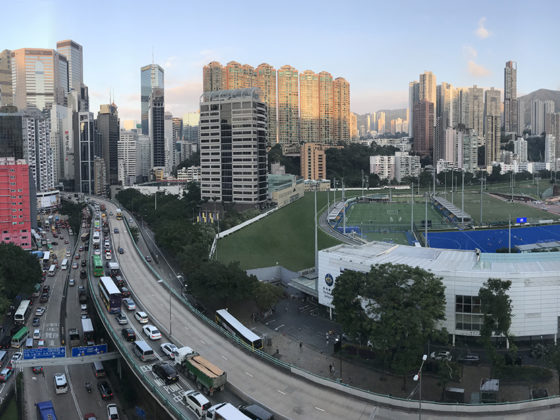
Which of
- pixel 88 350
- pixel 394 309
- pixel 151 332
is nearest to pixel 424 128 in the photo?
pixel 394 309

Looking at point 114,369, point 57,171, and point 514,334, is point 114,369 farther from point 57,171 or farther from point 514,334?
point 57,171

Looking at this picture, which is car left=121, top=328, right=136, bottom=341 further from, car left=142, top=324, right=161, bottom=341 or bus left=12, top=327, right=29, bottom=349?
bus left=12, top=327, right=29, bottom=349

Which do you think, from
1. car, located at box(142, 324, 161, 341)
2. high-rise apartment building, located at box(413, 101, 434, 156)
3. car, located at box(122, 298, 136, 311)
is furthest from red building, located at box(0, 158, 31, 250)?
high-rise apartment building, located at box(413, 101, 434, 156)

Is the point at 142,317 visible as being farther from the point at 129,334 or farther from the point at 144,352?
the point at 144,352

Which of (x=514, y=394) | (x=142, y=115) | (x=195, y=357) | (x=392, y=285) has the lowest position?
(x=514, y=394)

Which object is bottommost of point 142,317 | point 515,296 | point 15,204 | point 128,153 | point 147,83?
point 142,317

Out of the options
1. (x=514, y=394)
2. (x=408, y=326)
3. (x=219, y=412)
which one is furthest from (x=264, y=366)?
(x=514, y=394)

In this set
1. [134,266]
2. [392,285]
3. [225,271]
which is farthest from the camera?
[134,266]
